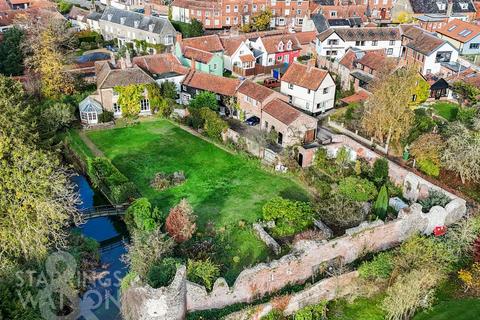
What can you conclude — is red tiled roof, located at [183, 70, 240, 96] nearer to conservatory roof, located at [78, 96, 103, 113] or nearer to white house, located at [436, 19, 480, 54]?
conservatory roof, located at [78, 96, 103, 113]

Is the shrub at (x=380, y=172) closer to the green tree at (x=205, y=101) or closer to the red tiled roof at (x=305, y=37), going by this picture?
the green tree at (x=205, y=101)

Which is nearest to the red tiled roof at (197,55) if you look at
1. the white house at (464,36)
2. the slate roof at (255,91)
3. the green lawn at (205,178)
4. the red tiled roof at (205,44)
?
the red tiled roof at (205,44)

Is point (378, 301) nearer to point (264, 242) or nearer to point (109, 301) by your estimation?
point (264, 242)

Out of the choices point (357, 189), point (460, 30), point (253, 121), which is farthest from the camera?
point (460, 30)

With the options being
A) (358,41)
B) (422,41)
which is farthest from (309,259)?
(422,41)

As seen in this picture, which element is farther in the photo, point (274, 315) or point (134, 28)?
point (134, 28)

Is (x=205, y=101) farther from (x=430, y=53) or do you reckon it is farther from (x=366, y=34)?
(x=430, y=53)
